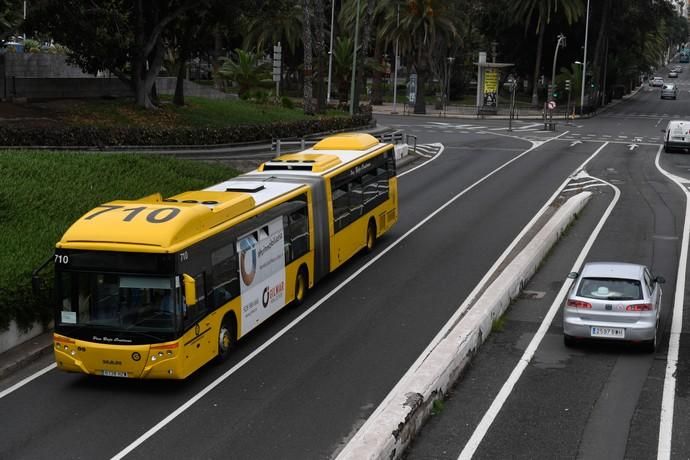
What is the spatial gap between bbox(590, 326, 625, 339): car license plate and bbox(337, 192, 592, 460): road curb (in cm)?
215

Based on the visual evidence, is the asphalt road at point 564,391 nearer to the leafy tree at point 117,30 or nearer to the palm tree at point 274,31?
the leafy tree at point 117,30

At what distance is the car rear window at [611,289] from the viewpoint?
19.4 m

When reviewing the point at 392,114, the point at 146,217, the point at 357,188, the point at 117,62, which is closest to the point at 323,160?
the point at 357,188

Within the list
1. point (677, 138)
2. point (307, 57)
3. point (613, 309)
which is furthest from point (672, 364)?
point (307, 57)

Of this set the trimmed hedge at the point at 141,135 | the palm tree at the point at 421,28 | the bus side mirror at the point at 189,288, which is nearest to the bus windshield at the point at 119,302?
the bus side mirror at the point at 189,288

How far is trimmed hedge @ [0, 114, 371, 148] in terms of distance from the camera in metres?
32.9

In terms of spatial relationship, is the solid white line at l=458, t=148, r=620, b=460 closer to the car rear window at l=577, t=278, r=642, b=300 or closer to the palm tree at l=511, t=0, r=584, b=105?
the car rear window at l=577, t=278, r=642, b=300

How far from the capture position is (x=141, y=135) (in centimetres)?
3644

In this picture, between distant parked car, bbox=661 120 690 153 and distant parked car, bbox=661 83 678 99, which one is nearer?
distant parked car, bbox=661 120 690 153

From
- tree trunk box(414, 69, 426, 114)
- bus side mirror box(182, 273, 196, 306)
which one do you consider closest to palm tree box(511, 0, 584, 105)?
tree trunk box(414, 69, 426, 114)

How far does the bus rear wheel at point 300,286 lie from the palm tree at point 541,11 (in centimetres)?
7480

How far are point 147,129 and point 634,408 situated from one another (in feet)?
81.2

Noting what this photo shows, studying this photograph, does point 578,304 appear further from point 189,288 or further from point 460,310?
point 189,288

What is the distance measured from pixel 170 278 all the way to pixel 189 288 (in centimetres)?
36
